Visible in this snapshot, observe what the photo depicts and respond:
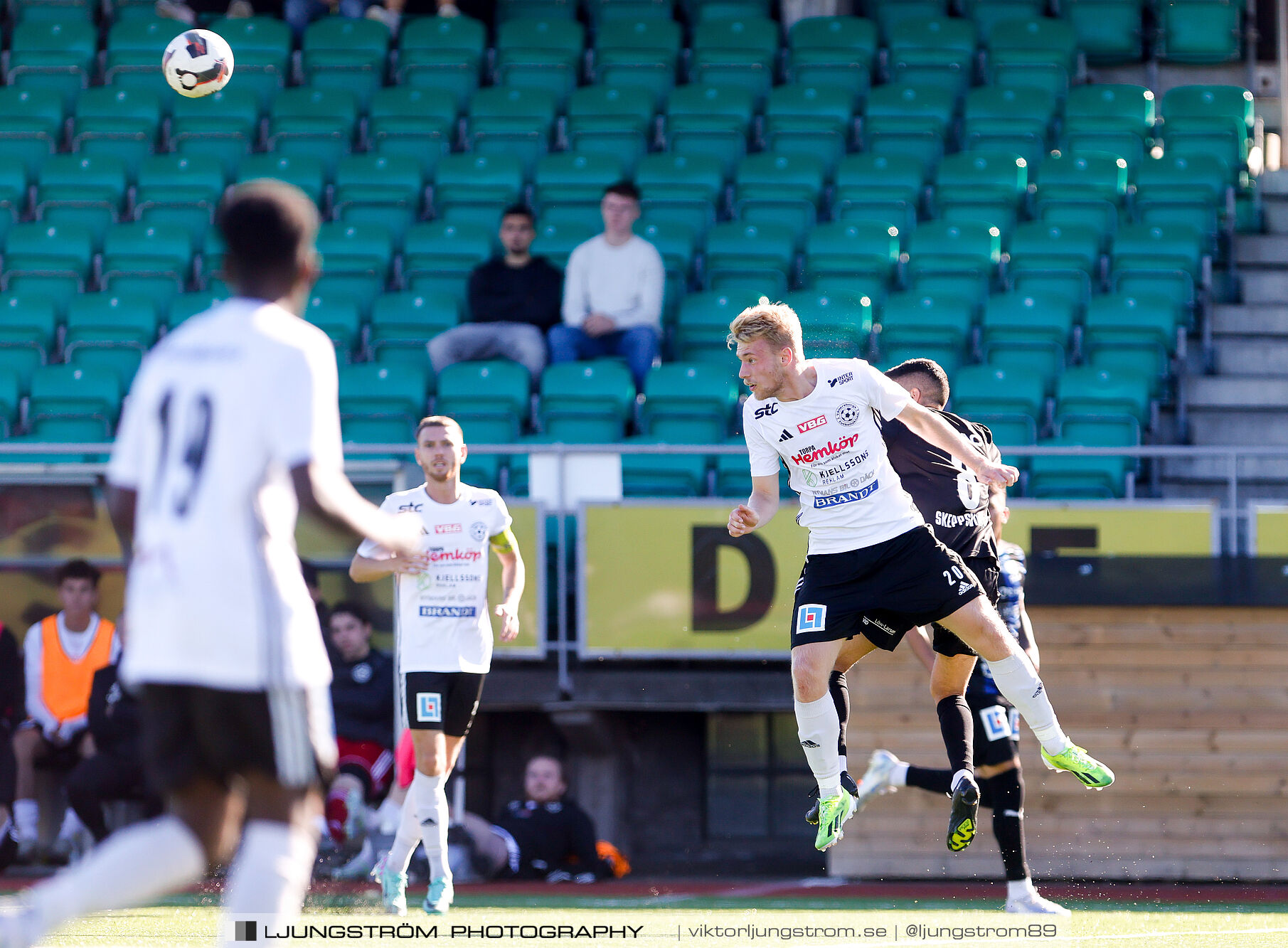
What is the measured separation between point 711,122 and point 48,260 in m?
5.75

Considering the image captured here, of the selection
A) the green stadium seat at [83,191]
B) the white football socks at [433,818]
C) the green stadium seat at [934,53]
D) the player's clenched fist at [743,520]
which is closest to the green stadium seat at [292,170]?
the green stadium seat at [83,191]

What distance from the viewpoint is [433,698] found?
28.6ft

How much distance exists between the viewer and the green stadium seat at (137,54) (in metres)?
16.1

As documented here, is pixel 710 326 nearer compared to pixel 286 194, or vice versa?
pixel 286 194

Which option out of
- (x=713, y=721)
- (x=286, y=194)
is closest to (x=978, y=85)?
(x=713, y=721)

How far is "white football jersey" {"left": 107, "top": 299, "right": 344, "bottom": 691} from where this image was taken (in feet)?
12.8

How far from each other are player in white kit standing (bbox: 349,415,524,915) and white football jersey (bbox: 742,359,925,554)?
2267 mm

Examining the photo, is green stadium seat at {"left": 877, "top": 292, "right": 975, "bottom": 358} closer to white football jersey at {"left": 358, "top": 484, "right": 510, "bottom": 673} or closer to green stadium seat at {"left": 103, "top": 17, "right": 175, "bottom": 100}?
white football jersey at {"left": 358, "top": 484, "right": 510, "bottom": 673}

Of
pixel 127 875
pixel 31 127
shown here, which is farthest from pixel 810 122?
pixel 127 875

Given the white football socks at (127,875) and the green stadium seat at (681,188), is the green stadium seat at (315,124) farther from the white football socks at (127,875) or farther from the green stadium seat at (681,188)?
the white football socks at (127,875)

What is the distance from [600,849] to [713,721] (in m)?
1.42

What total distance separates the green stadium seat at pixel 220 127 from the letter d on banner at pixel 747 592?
6568 millimetres

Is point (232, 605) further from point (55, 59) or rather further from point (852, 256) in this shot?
point (55, 59)

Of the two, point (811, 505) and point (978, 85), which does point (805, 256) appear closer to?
point (978, 85)
